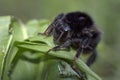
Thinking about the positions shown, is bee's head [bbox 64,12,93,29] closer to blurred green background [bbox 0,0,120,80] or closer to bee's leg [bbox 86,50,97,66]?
bee's leg [bbox 86,50,97,66]

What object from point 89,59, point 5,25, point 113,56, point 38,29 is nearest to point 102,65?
point 113,56

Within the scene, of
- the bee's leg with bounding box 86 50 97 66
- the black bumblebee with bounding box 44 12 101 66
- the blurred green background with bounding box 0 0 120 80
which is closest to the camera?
the black bumblebee with bounding box 44 12 101 66

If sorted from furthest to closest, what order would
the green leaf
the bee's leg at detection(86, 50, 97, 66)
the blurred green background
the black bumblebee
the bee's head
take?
the blurred green background → the bee's leg at detection(86, 50, 97, 66) → the bee's head → the black bumblebee → the green leaf

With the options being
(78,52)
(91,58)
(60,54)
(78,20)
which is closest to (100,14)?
(91,58)

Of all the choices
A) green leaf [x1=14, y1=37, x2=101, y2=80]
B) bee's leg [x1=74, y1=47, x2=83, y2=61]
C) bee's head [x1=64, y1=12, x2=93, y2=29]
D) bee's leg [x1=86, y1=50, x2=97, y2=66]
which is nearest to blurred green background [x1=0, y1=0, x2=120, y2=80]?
bee's leg [x1=86, y1=50, x2=97, y2=66]

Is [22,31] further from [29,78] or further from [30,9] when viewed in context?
[30,9]

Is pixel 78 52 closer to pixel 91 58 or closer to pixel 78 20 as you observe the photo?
pixel 78 20
